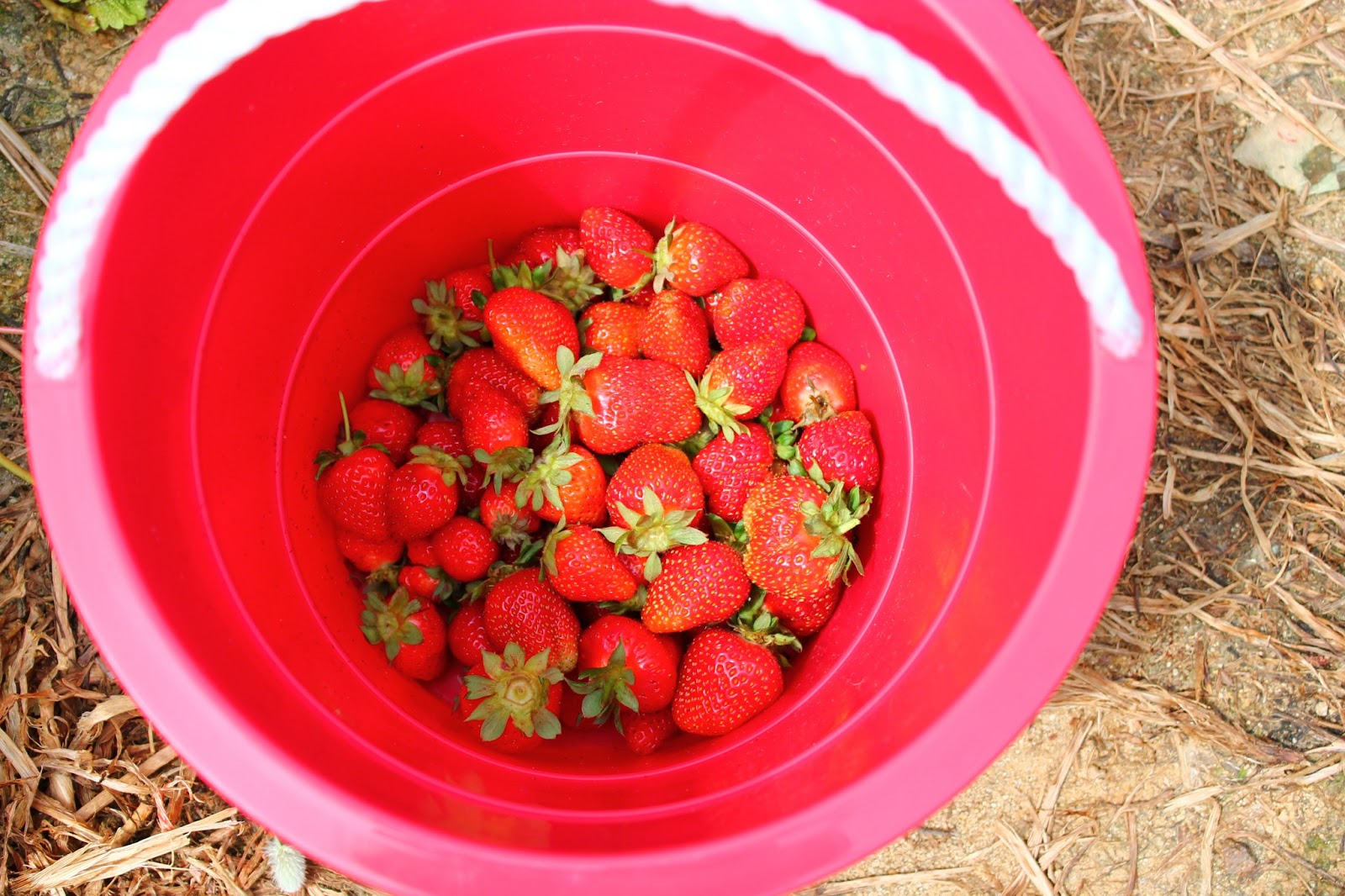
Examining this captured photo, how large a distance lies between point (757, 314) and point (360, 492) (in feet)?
1.90

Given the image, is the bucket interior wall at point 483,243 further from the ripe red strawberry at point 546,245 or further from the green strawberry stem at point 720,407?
the green strawberry stem at point 720,407

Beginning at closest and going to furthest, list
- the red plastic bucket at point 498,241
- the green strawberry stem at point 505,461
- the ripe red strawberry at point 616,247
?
the red plastic bucket at point 498,241 < the green strawberry stem at point 505,461 < the ripe red strawberry at point 616,247

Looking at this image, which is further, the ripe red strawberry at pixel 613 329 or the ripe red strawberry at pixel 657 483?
the ripe red strawberry at pixel 613 329

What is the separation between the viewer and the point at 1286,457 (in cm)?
158

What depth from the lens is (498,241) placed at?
4.77 feet

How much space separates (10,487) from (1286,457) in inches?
80.5

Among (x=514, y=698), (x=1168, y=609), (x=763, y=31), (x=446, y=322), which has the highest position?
(x=763, y=31)

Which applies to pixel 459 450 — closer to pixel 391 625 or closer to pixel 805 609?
pixel 391 625

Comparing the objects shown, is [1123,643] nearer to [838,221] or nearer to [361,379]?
[838,221]

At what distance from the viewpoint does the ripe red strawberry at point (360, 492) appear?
4.13 ft

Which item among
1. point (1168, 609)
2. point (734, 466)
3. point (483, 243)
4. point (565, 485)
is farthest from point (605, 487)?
point (1168, 609)

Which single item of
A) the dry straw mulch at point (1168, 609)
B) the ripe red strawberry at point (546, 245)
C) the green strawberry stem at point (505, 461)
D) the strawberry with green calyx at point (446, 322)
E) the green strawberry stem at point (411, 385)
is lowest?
the dry straw mulch at point (1168, 609)

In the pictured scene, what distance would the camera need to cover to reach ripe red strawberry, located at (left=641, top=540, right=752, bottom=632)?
1216mm

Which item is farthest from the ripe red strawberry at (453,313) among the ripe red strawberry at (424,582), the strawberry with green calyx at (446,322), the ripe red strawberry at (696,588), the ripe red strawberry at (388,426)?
the ripe red strawberry at (696,588)
